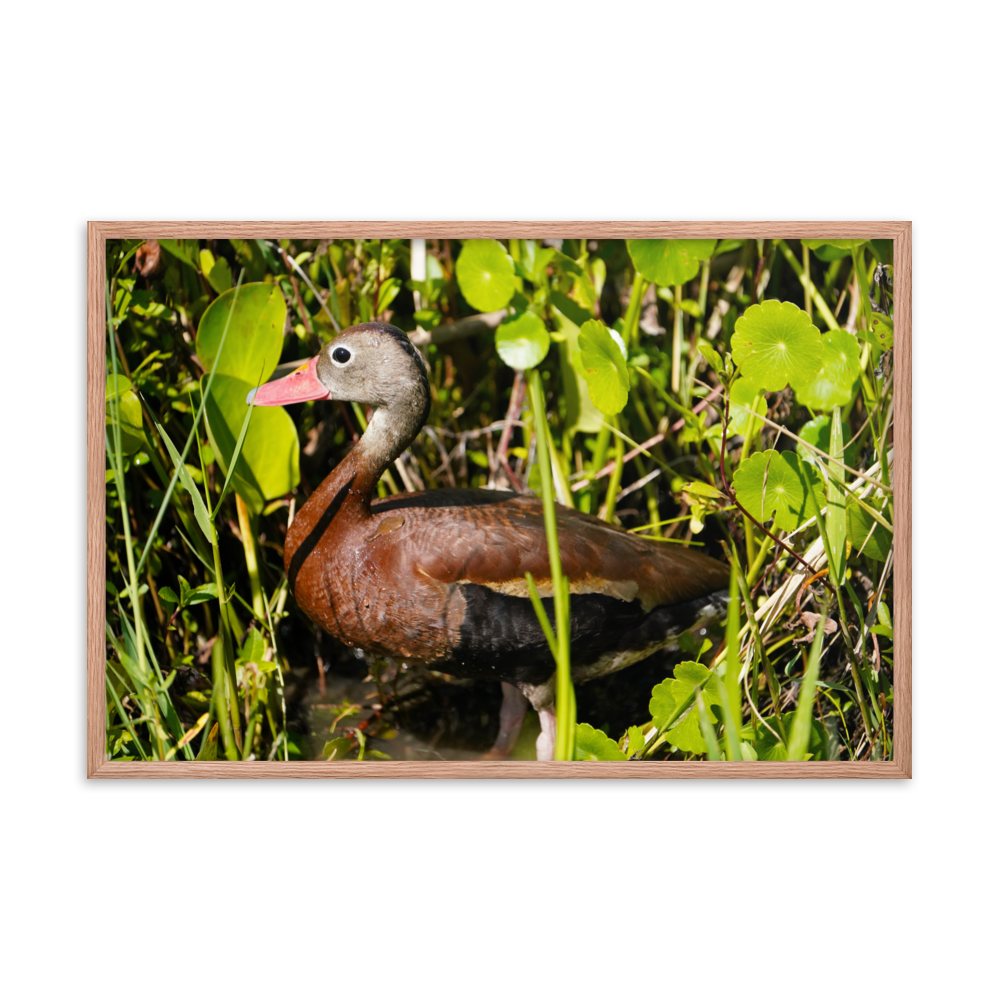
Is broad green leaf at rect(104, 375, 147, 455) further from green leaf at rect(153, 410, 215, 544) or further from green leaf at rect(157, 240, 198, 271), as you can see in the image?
green leaf at rect(157, 240, 198, 271)

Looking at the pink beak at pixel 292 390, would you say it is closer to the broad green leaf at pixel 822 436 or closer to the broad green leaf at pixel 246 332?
the broad green leaf at pixel 246 332

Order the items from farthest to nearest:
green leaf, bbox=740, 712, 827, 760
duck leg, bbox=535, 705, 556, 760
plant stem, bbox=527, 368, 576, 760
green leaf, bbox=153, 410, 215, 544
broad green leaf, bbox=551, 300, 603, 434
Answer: broad green leaf, bbox=551, 300, 603, 434
duck leg, bbox=535, 705, 556, 760
green leaf, bbox=740, 712, 827, 760
green leaf, bbox=153, 410, 215, 544
plant stem, bbox=527, 368, 576, 760

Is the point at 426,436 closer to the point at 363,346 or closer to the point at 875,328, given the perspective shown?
the point at 363,346

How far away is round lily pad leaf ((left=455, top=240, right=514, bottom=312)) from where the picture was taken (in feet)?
4.38

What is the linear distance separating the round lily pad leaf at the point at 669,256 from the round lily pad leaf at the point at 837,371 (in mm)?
237

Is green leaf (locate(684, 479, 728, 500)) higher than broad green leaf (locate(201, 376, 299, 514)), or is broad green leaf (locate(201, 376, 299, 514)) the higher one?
broad green leaf (locate(201, 376, 299, 514))

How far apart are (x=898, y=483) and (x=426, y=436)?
0.90 meters

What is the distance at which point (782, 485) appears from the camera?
1.34 meters

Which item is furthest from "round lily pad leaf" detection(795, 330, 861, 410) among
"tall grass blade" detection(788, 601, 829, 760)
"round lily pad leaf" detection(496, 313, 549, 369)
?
"round lily pad leaf" detection(496, 313, 549, 369)

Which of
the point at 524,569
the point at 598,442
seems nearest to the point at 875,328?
the point at 598,442

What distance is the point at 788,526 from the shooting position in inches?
52.9

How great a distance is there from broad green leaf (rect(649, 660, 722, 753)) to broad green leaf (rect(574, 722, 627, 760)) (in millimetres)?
89

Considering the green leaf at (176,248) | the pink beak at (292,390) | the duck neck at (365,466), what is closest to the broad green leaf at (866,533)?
the duck neck at (365,466)

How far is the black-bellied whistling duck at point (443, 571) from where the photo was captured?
1.33 metres
